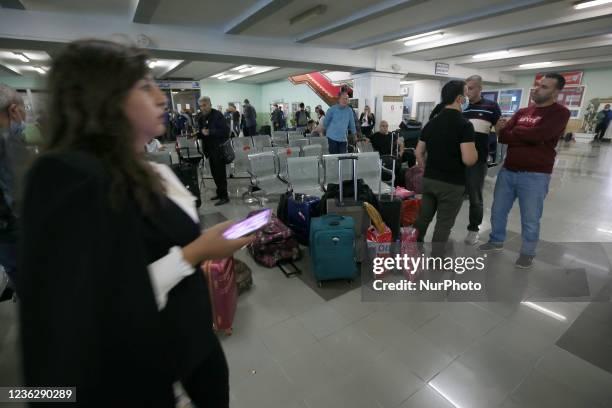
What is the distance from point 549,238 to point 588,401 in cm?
228

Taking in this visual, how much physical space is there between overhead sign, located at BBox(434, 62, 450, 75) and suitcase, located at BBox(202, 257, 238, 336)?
34.8 feet

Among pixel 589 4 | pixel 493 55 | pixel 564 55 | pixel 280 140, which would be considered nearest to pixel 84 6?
pixel 280 140

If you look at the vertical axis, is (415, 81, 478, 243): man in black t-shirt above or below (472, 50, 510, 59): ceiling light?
below

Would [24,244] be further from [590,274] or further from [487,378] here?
[590,274]

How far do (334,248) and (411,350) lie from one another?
2.84 feet

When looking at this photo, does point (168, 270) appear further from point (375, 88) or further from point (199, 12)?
point (375, 88)

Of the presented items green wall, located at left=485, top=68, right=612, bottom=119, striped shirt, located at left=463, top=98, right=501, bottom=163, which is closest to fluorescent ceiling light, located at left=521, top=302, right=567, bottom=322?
striped shirt, located at left=463, top=98, right=501, bottom=163

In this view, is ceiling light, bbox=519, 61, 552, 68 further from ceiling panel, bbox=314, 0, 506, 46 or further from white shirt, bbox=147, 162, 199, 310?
white shirt, bbox=147, 162, 199, 310

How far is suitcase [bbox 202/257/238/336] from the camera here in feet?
6.19

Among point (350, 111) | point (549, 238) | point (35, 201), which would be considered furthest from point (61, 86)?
point (350, 111)

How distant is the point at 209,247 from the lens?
0.70 meters

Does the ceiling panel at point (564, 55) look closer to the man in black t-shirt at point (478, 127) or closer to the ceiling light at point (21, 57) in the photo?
the man in black t-shirt at point (478, 127)

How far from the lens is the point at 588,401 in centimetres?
152

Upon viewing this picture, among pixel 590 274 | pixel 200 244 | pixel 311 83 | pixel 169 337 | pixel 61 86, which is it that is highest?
pixel 311 83
